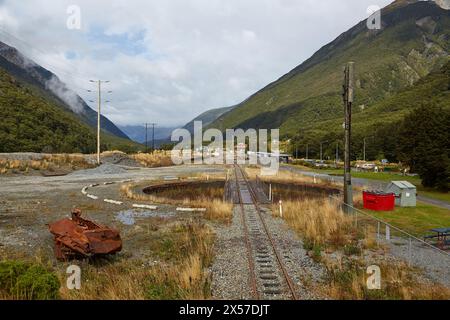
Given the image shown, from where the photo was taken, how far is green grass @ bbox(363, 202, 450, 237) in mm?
18797

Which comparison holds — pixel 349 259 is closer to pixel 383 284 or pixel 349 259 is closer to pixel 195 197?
pixel 383 284

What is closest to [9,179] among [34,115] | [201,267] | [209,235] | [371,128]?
[209,235]

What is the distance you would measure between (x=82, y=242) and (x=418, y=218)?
61.3ft

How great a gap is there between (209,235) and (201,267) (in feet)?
13.8

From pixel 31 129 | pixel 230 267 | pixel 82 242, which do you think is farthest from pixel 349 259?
pixel 31 129

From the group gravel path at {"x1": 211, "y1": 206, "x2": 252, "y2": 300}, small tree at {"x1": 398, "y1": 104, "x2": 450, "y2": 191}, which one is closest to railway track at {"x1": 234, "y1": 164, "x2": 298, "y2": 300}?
gravel path at {"x1": 211, "y1": 206, "x2": 252, "y2": 300}

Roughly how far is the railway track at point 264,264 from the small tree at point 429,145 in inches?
880

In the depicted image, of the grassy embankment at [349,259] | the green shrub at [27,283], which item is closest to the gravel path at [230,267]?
the grassy embankment at [349,259]

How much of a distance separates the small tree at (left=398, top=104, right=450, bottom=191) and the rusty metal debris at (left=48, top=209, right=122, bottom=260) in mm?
31550

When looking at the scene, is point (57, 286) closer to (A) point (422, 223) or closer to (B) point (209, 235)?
(B) point (209, 235)

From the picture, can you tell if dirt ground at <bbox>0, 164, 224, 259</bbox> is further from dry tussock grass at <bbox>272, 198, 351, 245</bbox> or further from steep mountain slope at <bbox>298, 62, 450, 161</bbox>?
steep mountain slope at <bbox>298, 62, 450, 161</bbox>

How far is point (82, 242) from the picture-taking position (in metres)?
12.0

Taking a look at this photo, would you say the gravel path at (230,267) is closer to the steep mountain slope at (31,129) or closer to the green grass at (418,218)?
the green grass at (418,218)

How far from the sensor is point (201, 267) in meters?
11.2
